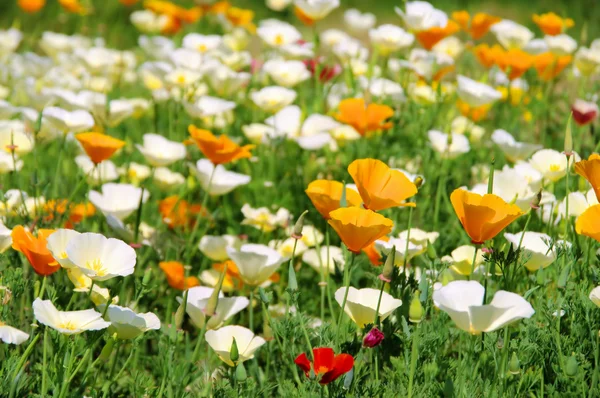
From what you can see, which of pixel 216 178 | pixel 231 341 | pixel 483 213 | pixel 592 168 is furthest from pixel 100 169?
pixel 592 168

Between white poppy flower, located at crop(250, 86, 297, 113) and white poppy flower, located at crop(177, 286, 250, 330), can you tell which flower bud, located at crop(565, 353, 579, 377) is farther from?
white poppy flower, located at crop(250, 86, 297, 113)

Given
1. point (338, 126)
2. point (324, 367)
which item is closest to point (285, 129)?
point (338, 126)

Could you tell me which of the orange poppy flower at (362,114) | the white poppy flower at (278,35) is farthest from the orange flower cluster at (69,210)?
the white poppy flower at (278,35)

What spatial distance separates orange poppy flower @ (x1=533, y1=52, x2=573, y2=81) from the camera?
3041 mm

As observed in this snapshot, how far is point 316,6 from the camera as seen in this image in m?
3.15

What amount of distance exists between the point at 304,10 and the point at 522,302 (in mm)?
2077

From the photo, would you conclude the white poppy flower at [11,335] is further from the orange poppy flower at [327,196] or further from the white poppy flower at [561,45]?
the white poppy flower at [561,45]

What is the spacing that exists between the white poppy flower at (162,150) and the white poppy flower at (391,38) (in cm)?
105

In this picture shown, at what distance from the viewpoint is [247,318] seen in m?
2.27

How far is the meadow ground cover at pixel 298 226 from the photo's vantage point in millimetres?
1535

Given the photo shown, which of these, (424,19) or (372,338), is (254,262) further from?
(424,19)

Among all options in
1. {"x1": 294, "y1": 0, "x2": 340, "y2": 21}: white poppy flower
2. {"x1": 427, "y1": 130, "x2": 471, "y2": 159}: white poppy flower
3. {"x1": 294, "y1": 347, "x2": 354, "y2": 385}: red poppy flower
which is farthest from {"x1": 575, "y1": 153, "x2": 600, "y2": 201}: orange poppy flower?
{"x1": 294, "y1": 0, "x2": 340, "y2": 21}: white poppy flower

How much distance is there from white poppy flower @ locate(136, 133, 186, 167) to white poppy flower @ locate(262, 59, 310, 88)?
697 mm

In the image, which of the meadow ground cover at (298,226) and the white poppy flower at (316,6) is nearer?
the meadow ground cover at (298,226)
